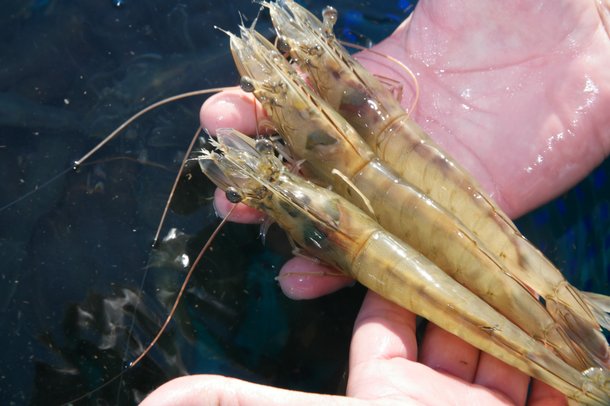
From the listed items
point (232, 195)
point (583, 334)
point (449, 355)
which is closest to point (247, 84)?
point (232, 195)

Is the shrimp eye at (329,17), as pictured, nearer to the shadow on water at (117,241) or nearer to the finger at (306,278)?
the shadow on water at (117,241)

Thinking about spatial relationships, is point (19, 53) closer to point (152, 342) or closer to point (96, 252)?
point (96, 252)

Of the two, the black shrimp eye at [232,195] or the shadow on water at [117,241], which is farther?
the shadow on water at [117,241]

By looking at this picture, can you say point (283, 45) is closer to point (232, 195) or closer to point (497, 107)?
point (232, 195)

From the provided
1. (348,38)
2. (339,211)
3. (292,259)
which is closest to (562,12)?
(348,38)

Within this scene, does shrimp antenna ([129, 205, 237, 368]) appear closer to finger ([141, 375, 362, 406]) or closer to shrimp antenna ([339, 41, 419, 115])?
finger ([141, 375, 362, 406])

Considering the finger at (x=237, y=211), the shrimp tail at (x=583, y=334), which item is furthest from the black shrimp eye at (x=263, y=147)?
the shrimp tail at (x=583, y=334)
